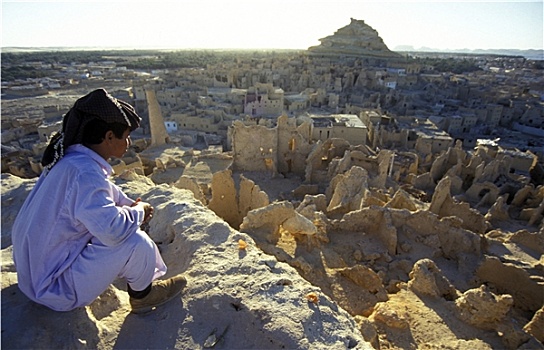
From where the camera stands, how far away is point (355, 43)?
81438 millimetres

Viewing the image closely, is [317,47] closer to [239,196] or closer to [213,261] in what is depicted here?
[239,196]

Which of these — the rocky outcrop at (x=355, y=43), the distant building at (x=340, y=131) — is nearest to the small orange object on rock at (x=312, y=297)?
the distant building at (x=340, y=131)

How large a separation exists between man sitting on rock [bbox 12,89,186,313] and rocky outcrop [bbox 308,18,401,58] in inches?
3294

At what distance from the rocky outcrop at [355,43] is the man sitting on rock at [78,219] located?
8368 centimetres

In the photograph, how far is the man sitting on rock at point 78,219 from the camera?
2084 millimetres

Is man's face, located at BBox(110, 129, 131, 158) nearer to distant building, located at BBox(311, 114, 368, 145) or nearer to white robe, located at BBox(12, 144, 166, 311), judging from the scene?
white robe, located at BBox(12, 144, 166, 311)

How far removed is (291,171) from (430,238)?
742 cm

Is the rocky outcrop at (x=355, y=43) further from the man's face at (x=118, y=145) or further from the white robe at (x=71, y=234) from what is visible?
the white robe at (x=71, y=234)

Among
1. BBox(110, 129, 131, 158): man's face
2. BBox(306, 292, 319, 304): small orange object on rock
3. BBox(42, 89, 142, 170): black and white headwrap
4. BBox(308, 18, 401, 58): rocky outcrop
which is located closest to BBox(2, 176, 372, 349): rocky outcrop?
BBox(306, 292, 319, 304): small orange object on rock

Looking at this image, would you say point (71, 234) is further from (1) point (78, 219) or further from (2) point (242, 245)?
(2) point (242, 245)

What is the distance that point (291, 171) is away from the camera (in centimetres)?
1496

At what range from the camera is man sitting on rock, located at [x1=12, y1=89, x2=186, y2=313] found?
2084 mm

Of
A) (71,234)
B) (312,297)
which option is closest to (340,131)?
(312,297)

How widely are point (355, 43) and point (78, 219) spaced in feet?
291
